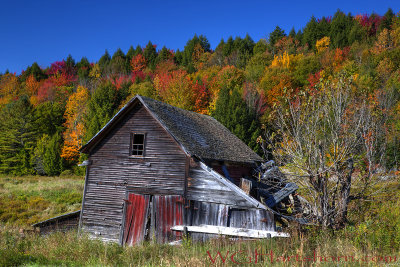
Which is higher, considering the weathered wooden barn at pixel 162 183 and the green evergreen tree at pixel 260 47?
the green evergreen tree at pixel 260 47

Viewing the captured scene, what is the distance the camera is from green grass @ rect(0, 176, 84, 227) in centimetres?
2283

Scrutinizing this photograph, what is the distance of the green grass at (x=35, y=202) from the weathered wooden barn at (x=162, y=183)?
9.91m

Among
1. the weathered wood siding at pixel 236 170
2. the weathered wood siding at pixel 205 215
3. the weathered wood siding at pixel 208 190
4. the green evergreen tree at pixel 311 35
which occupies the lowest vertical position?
the weathered wood siding at pixel 205 215

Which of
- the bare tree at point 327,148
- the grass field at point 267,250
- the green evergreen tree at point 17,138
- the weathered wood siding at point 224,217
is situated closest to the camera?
the grass field at point 267,250

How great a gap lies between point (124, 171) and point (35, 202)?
50.2 feet

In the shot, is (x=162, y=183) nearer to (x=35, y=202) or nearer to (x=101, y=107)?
(x=35, y=202)

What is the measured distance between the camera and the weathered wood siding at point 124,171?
14422mm

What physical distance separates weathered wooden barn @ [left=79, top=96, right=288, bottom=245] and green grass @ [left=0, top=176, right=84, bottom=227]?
991 cm

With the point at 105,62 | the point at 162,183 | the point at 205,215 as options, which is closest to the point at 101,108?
the point at 162,183

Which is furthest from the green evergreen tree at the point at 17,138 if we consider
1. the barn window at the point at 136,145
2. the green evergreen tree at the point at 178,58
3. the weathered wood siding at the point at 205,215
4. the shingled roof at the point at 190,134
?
the green evergreen tree at the point at 178,58

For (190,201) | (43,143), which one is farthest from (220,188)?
(43,143)

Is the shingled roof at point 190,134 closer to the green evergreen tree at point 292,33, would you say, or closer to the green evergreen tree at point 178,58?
the green evergreen tree at point 178,58

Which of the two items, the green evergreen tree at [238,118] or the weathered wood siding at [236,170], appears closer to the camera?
the weathered wood siding at [236,170]

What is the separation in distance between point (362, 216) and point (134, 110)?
1136 centimetres
